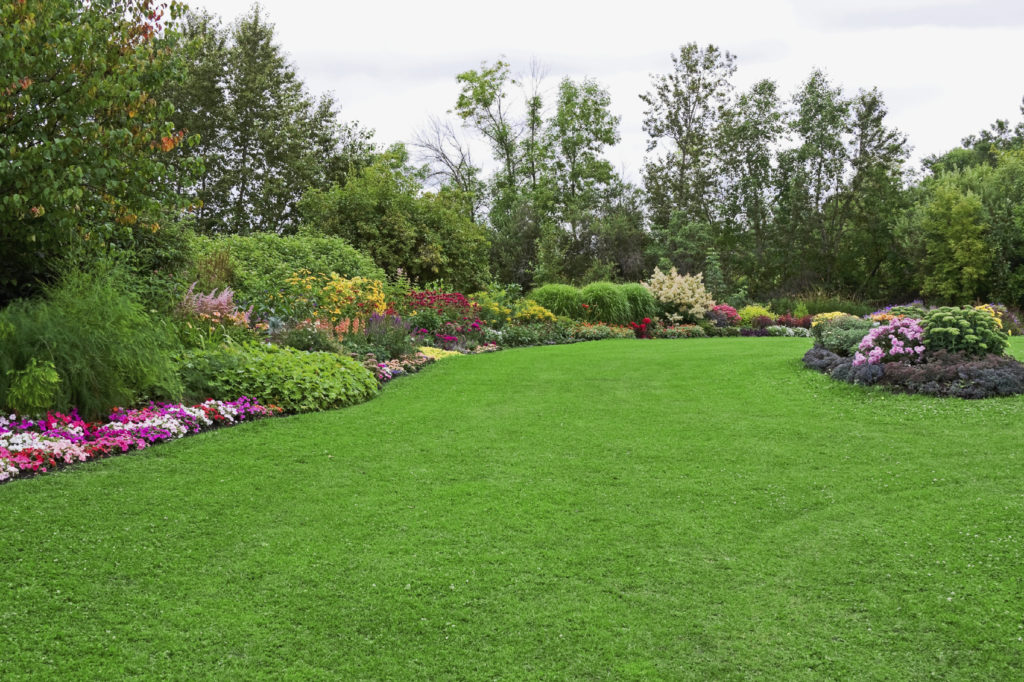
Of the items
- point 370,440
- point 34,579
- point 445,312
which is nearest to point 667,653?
point 34,579

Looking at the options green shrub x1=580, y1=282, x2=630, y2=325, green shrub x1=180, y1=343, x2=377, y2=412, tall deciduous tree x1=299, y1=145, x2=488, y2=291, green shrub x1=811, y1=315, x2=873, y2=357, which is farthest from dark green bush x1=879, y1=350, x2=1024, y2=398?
tall deciduous tree x1=299, y1=145, x2=488, y2=291

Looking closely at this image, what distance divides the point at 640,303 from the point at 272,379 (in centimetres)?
1074

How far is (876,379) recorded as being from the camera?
7.21 metres

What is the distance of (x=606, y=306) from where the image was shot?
15344 millimetres

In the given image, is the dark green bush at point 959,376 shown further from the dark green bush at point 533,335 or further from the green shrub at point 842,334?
the dark green bush at point 533,335

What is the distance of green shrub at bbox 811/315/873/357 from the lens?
8664mm

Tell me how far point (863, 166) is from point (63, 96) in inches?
991

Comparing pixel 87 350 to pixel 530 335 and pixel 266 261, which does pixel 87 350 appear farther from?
pixel 530 335

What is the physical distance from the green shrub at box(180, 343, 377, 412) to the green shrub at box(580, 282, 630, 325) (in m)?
8.66

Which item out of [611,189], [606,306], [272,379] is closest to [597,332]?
[606,306]

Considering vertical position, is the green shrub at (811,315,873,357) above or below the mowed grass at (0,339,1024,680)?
above

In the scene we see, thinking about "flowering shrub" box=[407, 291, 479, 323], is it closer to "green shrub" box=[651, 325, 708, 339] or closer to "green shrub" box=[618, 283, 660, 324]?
"green shrub" box=[651, 325, 708, 339]

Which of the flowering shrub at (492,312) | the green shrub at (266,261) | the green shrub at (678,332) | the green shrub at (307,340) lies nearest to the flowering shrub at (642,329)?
the green shrub at (678,332)

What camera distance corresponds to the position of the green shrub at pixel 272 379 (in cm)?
627
